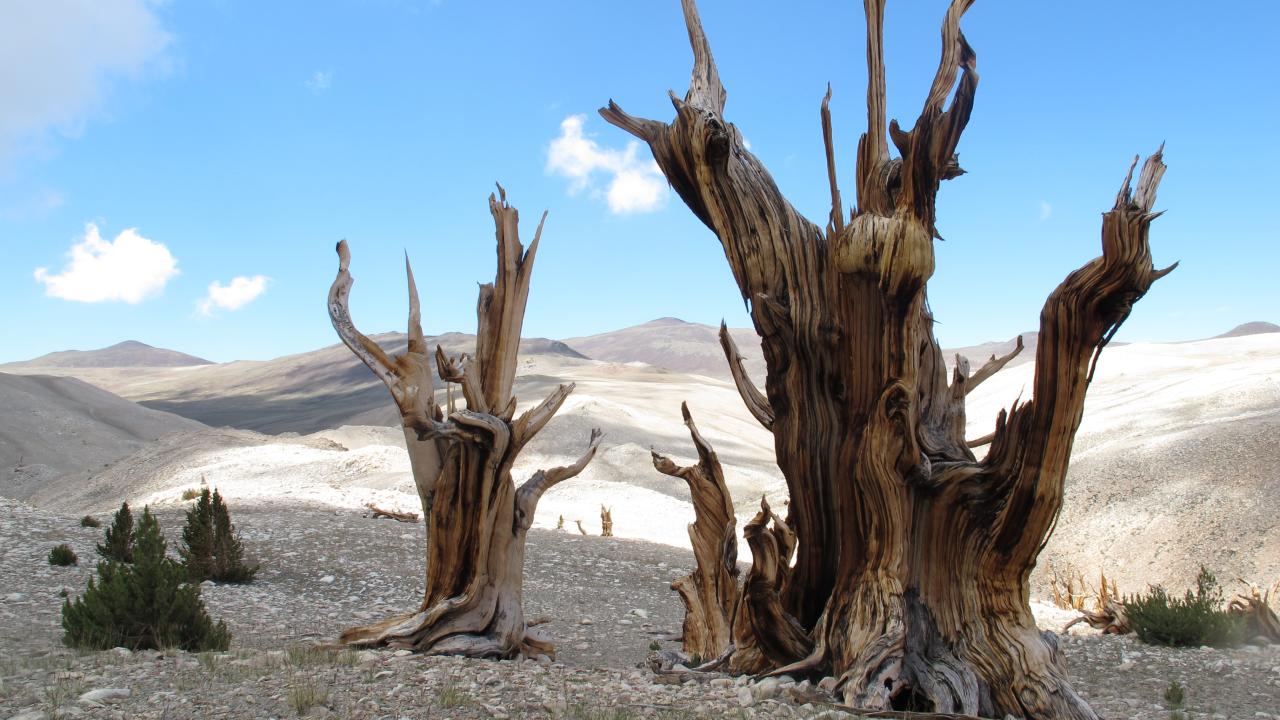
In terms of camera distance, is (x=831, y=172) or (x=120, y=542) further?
(x=120, y=542)

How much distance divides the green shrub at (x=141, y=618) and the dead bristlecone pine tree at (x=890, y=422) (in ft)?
13.4

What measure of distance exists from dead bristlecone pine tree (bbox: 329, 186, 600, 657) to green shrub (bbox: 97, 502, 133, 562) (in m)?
5.93

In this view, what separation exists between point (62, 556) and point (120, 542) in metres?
0.62

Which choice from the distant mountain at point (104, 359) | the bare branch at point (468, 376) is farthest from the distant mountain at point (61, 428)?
the distant mountain at point (104, 359)

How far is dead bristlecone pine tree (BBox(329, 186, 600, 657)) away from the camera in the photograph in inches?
272

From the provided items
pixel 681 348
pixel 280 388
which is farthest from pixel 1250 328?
pixel 280 388

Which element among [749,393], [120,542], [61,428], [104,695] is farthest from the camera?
[61,428]

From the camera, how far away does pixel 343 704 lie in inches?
186

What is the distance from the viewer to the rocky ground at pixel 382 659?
479 centimetres

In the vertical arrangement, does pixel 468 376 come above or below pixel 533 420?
above

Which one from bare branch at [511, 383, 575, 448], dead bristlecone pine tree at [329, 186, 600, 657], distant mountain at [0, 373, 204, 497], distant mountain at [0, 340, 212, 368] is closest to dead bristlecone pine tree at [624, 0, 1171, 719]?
dead bristlecone pine tree at [329, 186, 600, 657]

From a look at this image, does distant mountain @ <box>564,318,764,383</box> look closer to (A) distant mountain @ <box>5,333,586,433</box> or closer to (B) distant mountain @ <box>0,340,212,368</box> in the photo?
(A) distant mountain @ <box>5,333,586,433</box>

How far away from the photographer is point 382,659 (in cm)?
597

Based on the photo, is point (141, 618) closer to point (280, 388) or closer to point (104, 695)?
point (104, 695)
